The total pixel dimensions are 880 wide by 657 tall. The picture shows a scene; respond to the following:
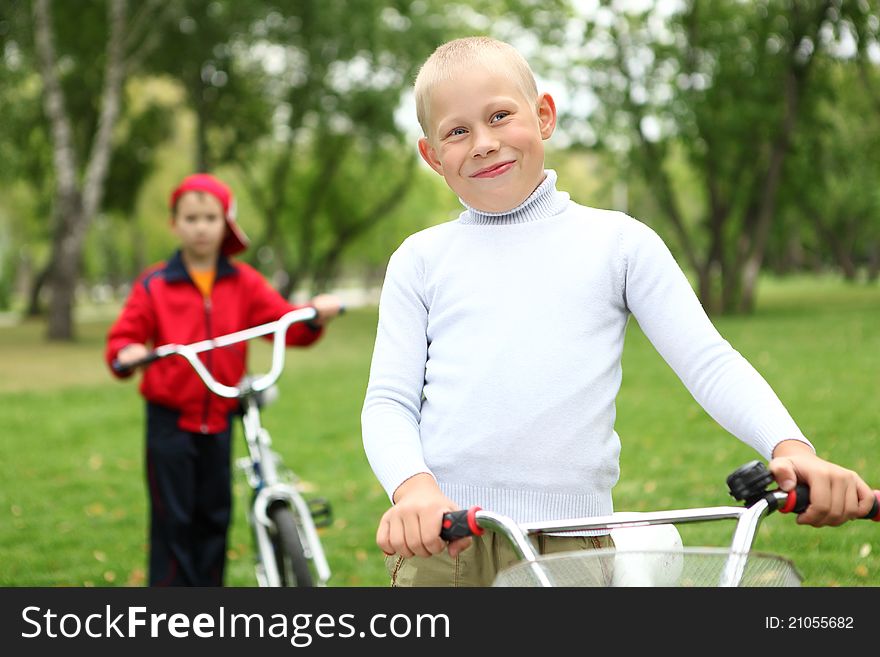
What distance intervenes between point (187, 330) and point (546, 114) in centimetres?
280

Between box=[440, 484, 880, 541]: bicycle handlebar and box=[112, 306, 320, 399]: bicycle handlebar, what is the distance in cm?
245

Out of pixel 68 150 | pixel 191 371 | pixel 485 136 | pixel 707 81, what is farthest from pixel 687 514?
pixel 707 81

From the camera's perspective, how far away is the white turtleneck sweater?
79.3 inches

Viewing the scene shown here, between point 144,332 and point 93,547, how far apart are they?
2.47 meters

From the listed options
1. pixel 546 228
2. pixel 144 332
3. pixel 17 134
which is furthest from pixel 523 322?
pixel 17 134

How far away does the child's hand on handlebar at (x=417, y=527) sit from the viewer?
5.53 feet

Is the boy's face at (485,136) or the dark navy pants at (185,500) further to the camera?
the dark navy pants at (185,500)

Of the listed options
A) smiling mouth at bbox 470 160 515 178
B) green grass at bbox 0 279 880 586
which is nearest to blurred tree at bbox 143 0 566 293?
green grass at bbox 0 279 880 586

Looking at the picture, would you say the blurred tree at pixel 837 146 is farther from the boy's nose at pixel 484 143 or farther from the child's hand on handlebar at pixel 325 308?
the boy's nose at pixel 484 143

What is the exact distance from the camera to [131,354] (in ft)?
13.6

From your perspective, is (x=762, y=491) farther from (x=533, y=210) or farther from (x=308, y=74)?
(x=308, y=74)

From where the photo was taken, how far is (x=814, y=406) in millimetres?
9828

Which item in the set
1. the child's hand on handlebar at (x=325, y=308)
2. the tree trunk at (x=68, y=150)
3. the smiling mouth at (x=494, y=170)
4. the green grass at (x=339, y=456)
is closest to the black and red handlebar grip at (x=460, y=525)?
the smiling mouth at (x=494, y=170)

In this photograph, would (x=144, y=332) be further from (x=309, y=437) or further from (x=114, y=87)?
(x=114, y=87)
